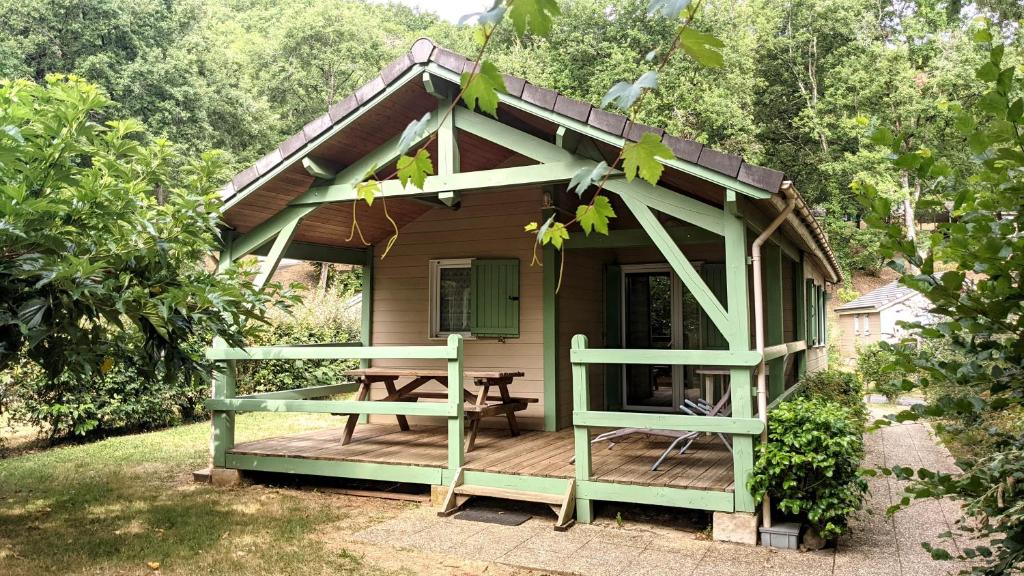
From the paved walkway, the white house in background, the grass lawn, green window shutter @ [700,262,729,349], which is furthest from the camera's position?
the white house in background

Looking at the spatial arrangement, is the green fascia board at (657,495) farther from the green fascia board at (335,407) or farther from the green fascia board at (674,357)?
the green fascia board at (335,407)

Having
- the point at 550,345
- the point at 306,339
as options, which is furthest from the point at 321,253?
the point at 306,339

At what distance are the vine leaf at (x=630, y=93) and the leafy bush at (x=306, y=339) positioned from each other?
10.4 meters

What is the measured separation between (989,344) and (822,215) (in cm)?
2705

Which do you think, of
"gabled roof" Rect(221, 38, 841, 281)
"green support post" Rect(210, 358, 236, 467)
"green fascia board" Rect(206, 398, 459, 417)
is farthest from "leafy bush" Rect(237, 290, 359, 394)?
"gabled roof" Rect(221, 38, 841, 281)

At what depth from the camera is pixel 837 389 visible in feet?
33.3

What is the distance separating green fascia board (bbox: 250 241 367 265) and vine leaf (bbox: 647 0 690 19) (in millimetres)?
6464

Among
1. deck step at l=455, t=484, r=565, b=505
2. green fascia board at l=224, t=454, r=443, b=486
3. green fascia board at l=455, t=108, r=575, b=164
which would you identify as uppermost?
green fascia board at l=455, t=108, r=575, b=164

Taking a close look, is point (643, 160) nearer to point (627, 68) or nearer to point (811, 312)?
point (811, 312)

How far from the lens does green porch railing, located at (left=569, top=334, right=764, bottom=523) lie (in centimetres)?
488

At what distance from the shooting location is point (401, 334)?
8547mm

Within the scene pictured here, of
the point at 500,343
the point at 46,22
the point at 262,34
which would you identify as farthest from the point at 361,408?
the point at 262,34

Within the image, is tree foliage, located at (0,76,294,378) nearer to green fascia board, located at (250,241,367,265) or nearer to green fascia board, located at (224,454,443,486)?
green fascia board, located at (224,454,443,486)

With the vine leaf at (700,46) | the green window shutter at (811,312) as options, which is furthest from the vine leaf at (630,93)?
the green window shutter at (811,312)
